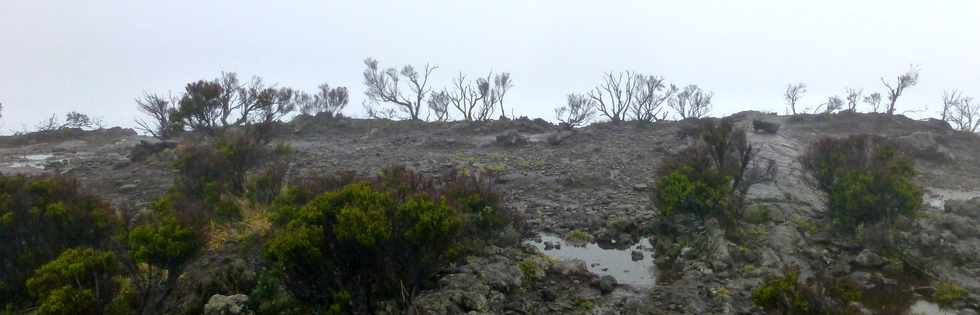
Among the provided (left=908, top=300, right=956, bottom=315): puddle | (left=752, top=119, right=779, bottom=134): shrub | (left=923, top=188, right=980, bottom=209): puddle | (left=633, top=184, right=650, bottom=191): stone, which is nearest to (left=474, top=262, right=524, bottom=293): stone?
(left=908, top=300, right=956, bottom=315): puddle

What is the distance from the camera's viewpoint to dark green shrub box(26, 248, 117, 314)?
549cm

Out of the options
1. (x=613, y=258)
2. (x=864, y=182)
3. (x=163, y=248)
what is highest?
(x=864, y=182)

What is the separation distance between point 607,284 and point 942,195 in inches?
524

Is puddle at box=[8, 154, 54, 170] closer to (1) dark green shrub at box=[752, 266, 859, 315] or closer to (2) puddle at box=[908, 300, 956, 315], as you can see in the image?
(1) dark green shrub at box=[752, 266, 859, 315]

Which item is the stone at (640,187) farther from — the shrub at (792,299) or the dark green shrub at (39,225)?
the dark green shrub at (39,225)

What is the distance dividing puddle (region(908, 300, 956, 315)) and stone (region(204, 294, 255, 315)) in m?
8.57

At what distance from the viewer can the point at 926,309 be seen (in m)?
7.45

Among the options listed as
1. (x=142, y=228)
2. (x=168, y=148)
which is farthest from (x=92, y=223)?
(x=168, y=148)

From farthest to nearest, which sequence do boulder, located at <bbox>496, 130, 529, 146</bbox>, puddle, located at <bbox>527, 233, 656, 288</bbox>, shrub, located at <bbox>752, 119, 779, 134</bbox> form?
1. boulder, located at <bbox>496, 130, 529, 146</bbox>
2. shrub, located at <bbox>752, 119, 779, 134</bbox>
3. puddle, located at <bbox>527, 233, 656, 288</bbox>

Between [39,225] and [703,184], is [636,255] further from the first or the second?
[39,225]

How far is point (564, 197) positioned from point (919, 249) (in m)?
7.35

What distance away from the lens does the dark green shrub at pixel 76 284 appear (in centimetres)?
549

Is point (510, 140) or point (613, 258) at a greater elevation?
point (510, 140)

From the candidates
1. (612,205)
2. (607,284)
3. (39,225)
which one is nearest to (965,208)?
(612,205)
